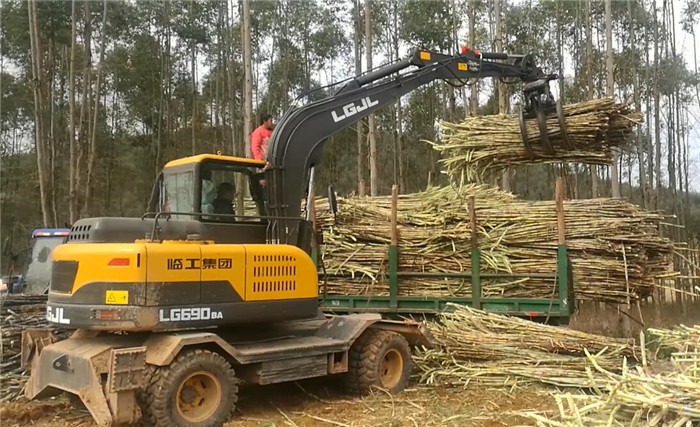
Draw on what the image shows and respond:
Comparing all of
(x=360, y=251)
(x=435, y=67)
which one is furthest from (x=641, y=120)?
(x=360, y=251)

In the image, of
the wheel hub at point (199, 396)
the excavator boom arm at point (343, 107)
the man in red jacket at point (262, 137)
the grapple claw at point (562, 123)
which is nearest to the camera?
the wheel hub at point (199, 396)

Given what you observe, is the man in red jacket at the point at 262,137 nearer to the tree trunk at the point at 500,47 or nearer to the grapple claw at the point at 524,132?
the grapple claw at the point at 524,132

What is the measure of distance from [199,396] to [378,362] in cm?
205

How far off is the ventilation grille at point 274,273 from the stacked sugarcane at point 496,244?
3190mm

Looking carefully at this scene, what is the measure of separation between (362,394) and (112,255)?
10.1ft

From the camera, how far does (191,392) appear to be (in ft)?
18.9

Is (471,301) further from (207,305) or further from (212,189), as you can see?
(207,305)

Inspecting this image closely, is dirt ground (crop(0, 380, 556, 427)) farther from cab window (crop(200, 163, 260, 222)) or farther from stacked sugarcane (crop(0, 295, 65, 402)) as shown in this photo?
cab window (crop(200, 163, 260, 222))

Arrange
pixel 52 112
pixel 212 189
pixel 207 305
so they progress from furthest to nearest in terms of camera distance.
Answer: pixel 52 112 → pixel 212 189 → pixel 207 305

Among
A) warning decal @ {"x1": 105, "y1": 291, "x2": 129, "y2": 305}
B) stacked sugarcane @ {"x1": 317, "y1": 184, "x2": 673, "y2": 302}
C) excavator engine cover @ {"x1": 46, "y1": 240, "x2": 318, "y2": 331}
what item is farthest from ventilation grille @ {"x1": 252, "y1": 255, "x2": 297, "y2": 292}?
stacked sugarcane @ {"x1": 317, "y1": 184, "x2": 673, "y2": 302}

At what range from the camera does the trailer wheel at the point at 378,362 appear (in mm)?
6984

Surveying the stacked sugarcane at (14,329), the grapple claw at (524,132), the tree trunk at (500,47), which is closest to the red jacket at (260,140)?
the stacked sugarcane at (14,329)

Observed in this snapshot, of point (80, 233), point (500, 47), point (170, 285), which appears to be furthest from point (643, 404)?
point (500, 47)

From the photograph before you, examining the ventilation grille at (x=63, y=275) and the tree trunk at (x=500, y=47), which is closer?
the ventilation grille at (x=63, y=275)
